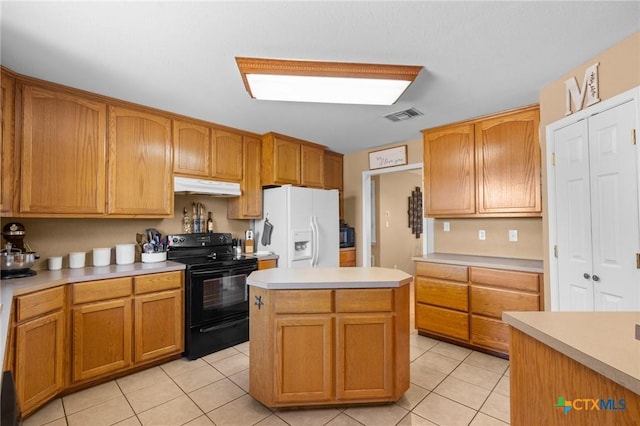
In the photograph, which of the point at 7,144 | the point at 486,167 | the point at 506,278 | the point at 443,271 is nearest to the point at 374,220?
the point at 443,271

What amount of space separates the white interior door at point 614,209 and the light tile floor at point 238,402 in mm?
1025

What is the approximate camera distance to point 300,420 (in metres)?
1.85

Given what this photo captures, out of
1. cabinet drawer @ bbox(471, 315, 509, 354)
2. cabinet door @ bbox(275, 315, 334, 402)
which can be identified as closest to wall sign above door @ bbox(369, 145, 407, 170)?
cabinet drawer @ bbox(471, 315, 509, 354)

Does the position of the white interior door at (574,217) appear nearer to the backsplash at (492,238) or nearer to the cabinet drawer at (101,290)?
the backsplash at (492,238)

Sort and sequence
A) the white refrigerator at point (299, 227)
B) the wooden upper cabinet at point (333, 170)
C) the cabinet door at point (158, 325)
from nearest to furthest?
the cabinet door at point (158, 325), the white refrigerator at point (299, 227), the wooden upper cabinet at point (333, 170)

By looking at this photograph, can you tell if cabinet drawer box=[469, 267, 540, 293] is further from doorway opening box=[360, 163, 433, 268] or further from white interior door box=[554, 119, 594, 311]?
doorway opening box=[360, 163, 433, 268]

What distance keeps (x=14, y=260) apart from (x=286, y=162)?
261 centimetres

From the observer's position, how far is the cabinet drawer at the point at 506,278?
101 inches

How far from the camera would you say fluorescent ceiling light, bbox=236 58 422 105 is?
2.03 metres

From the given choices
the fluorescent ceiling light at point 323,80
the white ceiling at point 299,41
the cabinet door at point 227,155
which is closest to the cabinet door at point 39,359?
the white ceiling at point 299,41

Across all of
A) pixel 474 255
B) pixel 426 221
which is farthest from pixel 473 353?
pixel 426 221

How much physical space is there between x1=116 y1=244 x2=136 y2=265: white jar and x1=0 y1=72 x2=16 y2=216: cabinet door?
2.58ft

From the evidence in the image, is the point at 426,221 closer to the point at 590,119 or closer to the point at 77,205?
the point at 590,119

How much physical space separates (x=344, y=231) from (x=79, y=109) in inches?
130
